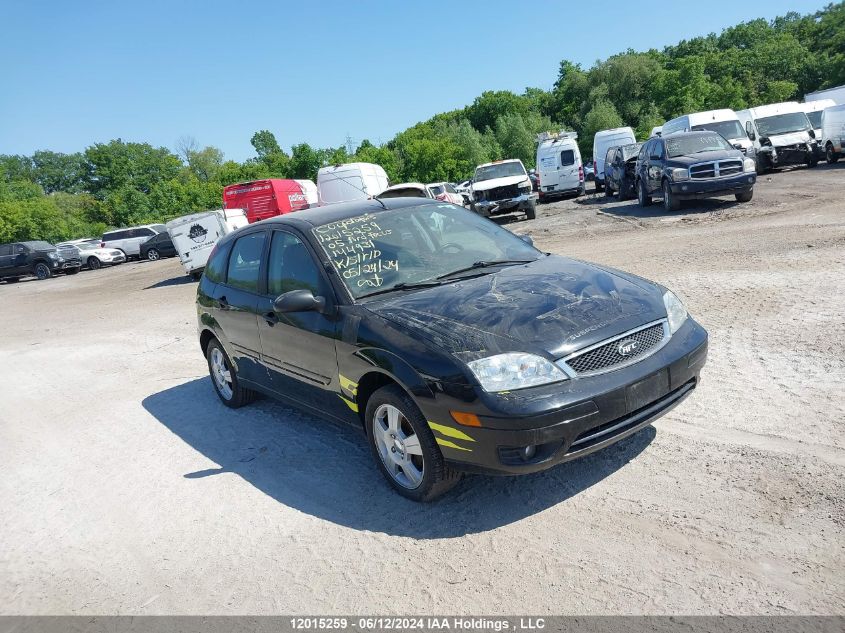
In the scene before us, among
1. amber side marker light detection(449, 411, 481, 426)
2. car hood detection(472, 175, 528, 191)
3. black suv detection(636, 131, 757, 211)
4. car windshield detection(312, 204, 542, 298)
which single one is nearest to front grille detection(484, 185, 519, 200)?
car hood detection(472, 175, 528, 191)

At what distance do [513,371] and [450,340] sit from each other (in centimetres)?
39

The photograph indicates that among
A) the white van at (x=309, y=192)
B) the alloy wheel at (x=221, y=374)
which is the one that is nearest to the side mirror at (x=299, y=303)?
the alloy wheel at (x=221, y=374)

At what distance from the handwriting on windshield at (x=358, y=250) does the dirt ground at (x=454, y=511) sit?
132cm

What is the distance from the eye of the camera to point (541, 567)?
3.12 m

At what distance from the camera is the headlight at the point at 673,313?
13.0ft

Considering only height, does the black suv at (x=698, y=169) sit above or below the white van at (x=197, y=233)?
below

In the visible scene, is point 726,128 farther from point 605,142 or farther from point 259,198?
point 259,198

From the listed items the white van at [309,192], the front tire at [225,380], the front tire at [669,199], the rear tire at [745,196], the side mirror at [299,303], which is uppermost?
the white van at [309,192]

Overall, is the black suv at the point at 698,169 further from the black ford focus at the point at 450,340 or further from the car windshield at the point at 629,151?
the black ford focus at the point at 450,340

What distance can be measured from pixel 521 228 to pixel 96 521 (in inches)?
642

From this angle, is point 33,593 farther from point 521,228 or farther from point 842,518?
point 521,228

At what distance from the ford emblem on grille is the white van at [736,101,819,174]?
73.7 ft

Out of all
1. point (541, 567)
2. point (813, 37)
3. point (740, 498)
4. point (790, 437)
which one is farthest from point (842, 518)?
point (813, 37)

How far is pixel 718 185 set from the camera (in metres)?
14.8
